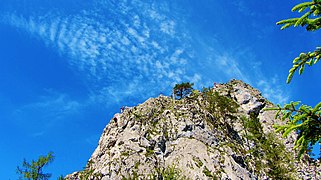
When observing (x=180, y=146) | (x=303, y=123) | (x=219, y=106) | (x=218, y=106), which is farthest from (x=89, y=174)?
(x=303, y=123)

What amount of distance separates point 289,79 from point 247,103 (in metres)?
119

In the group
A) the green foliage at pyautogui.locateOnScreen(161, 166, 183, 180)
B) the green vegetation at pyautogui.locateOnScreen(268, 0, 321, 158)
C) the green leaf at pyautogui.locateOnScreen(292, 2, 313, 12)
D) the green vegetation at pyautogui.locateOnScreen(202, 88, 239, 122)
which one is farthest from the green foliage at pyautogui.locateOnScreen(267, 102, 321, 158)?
the green vegetation at pyautogui.locateOnScreen(202, 88, 239, 122)

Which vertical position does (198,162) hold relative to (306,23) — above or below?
above

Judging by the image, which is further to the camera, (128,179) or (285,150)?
(285,150)

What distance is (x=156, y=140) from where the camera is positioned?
304 feet

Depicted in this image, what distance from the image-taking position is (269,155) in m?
89.2

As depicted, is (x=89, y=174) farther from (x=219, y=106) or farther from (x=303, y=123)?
(x=303, y=123)

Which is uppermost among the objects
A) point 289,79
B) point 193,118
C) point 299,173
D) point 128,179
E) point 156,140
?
point 193,118

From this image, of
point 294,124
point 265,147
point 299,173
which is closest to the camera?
point 294,124

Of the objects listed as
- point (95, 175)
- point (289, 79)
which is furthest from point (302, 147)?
point (95, 175)

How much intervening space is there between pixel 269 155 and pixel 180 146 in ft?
93.8

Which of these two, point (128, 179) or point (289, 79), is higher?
point (128, 179)

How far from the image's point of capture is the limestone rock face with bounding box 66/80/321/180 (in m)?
80.4

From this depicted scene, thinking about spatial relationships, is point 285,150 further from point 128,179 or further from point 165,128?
point 128,179
